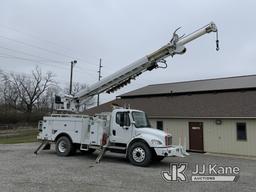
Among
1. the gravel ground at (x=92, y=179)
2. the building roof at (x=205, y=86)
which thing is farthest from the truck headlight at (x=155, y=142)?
the building roof at (x=205, y=86)

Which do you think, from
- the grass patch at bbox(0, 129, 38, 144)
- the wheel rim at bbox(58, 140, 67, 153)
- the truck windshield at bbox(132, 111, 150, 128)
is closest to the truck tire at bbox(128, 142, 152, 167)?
the truck windshield at bbox(132, 111, 150, 128)

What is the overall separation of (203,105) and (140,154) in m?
8.94

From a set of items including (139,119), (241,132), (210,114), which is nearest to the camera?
(139,119)

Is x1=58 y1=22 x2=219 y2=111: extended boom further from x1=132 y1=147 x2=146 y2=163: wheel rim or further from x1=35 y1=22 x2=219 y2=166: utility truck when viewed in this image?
x1=132 y1=147 x2=146 y2=163: wheel rim

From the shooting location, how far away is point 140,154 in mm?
11836

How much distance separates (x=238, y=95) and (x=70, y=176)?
545 inches

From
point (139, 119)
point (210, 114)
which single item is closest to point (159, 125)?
point (210, 114)

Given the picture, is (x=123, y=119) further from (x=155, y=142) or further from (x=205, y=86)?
(x=205, y=86)

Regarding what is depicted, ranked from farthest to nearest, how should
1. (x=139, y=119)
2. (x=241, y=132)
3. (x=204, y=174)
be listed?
(x=241, y=132) → (x=139, y=119) → (x=204, y=174)

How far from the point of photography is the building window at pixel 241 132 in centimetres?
1645

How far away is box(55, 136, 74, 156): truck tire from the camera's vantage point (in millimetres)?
13844

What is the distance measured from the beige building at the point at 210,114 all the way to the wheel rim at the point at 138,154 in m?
4.69

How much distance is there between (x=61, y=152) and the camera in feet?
46.2

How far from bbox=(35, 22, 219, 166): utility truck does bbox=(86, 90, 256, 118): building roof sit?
2710mm
